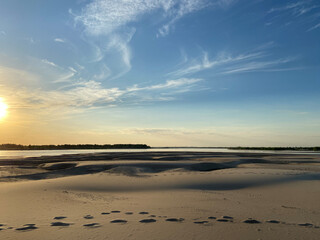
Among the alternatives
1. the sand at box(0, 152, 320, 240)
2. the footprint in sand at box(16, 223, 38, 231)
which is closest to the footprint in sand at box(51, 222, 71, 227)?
the sand at box(0, 152, 320, 240)

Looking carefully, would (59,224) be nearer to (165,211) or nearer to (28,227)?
(28,227)

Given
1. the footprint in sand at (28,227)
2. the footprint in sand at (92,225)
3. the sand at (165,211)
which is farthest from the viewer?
the footprint in sand at (92,225)

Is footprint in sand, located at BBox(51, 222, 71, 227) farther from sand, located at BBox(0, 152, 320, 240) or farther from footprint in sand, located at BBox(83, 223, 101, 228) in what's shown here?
A: footprint in sand, located at BBox(83, 223, 101, 228)

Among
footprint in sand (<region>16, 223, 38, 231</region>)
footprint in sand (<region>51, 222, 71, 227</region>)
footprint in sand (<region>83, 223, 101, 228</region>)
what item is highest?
footprint in sand (<region>83, 223, 101, 228</region>)

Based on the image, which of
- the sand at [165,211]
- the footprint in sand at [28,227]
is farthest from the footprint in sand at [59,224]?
the footprint in sand at [28,227]

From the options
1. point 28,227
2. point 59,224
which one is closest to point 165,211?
point 59,224

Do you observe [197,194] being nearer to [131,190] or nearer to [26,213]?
[131,190]

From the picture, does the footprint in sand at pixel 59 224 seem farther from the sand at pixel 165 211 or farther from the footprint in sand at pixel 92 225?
the footprint in sand at pixel 92 225

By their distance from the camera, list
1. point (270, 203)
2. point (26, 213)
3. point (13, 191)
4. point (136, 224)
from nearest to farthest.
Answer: point (136, 224), point (26, 213), point (270, 203), point (13, 191)

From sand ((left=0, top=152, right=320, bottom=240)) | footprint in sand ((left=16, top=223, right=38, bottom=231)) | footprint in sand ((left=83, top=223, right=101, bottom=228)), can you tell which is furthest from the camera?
footprint in sand ((left=83, top=223, right=101, bottom=228))

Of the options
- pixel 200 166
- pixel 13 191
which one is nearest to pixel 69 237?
pixel 13 191

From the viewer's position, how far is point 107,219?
689 cm

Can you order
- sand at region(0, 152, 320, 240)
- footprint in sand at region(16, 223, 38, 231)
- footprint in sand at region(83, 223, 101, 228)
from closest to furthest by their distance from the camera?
sand at region(0, 152, 320, 240) < footprint in sand at region(16, 223, 38, 231) < footprint in sand at region(83, 223, 101, 228)

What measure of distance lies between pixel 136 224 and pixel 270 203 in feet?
17.2
